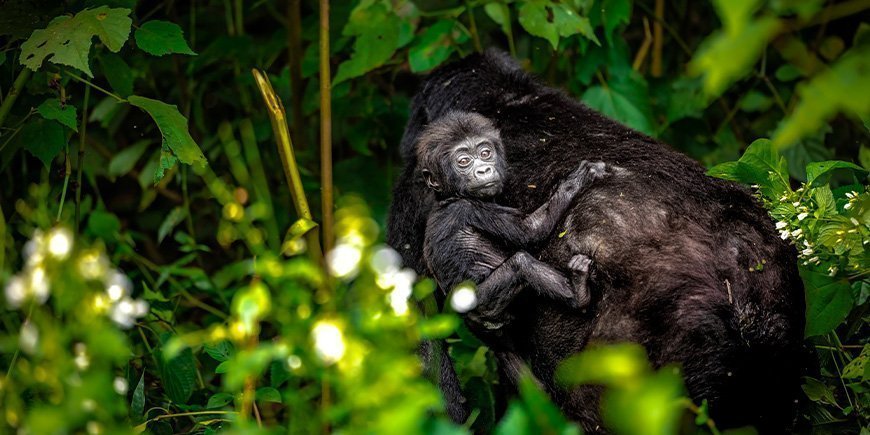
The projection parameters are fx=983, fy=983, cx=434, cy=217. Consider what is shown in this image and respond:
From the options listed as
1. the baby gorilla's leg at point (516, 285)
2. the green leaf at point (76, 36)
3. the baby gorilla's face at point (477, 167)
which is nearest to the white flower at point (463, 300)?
the baby gorilla's leg at point (516, 285)

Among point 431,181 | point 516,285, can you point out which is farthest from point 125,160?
point 516,285

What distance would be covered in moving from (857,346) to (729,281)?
1.92 ft

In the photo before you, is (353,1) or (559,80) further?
(559,80)

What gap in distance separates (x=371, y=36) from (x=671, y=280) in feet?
6.18

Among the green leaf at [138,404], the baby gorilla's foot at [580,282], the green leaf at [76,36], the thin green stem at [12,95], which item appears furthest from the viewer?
the thin green stem at [12,95]

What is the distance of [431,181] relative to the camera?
295cm

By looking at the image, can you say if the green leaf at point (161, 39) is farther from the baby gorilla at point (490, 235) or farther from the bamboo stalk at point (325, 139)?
the baby gorilla at point (490, 235)

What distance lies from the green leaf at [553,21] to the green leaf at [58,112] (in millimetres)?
1634

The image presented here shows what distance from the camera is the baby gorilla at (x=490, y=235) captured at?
247cm

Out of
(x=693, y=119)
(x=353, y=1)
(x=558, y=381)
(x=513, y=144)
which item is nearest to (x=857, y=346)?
(x=558, y=381)

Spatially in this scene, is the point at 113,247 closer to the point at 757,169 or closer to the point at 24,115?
the point at 24,115

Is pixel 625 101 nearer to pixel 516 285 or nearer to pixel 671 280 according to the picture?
pixel 516 285

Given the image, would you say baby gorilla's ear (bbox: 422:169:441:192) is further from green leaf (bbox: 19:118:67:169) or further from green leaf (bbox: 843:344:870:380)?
green leaf (bbox: 843:344:870:380)

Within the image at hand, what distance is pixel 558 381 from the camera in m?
2.51
